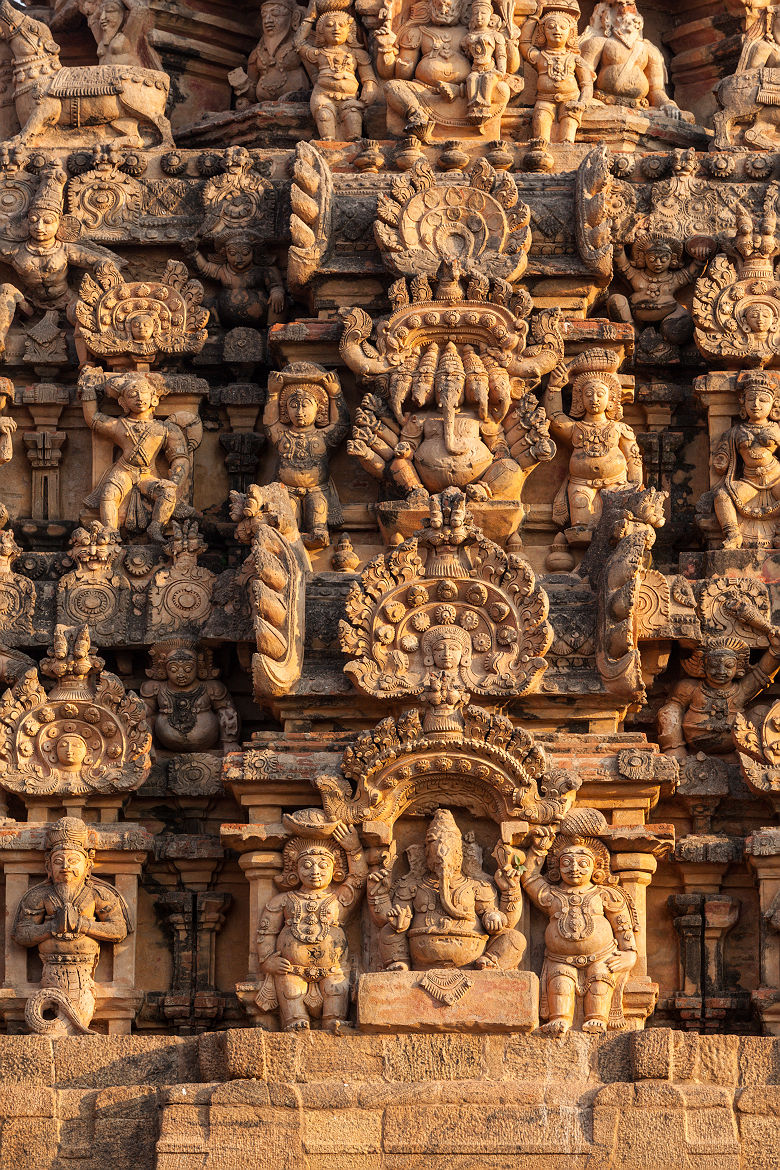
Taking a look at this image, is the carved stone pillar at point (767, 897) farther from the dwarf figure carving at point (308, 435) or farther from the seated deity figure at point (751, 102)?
the seated deity figure at point (751, 102)

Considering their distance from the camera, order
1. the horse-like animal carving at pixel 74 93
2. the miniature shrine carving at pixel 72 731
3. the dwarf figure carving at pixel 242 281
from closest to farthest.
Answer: the miniature shrine carving at pixel 72 731 → the dwarf figure carving at pixel 242 281 → the horse-like animal carving at pixel 74 93

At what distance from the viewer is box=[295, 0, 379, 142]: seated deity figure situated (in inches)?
936

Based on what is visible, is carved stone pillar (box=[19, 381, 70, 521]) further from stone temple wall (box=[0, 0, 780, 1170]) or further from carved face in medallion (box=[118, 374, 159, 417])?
carved face in medallion (box=[118, 374, 159, 417])

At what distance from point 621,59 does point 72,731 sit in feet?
21.5

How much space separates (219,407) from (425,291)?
6.10 feet

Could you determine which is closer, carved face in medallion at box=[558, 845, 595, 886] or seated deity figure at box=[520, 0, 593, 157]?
carved face in medallion at box=[558, 845, 595, 886]

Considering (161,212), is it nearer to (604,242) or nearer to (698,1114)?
(604,242)

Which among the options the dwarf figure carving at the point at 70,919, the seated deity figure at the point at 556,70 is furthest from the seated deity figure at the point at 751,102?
the dwarf figure carving at the point at 70,919

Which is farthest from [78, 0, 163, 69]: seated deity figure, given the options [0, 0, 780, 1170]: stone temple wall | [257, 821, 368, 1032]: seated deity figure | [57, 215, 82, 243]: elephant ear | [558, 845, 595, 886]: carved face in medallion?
[558, 845, 595, 886]: carved face in medallion

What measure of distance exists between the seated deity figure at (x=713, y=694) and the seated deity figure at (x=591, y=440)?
1206 mm

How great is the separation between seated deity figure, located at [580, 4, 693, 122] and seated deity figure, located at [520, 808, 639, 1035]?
5.99 metres

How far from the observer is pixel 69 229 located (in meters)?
23.7

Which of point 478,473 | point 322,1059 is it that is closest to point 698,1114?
point 322,1059

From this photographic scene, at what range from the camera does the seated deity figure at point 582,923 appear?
20516mm
